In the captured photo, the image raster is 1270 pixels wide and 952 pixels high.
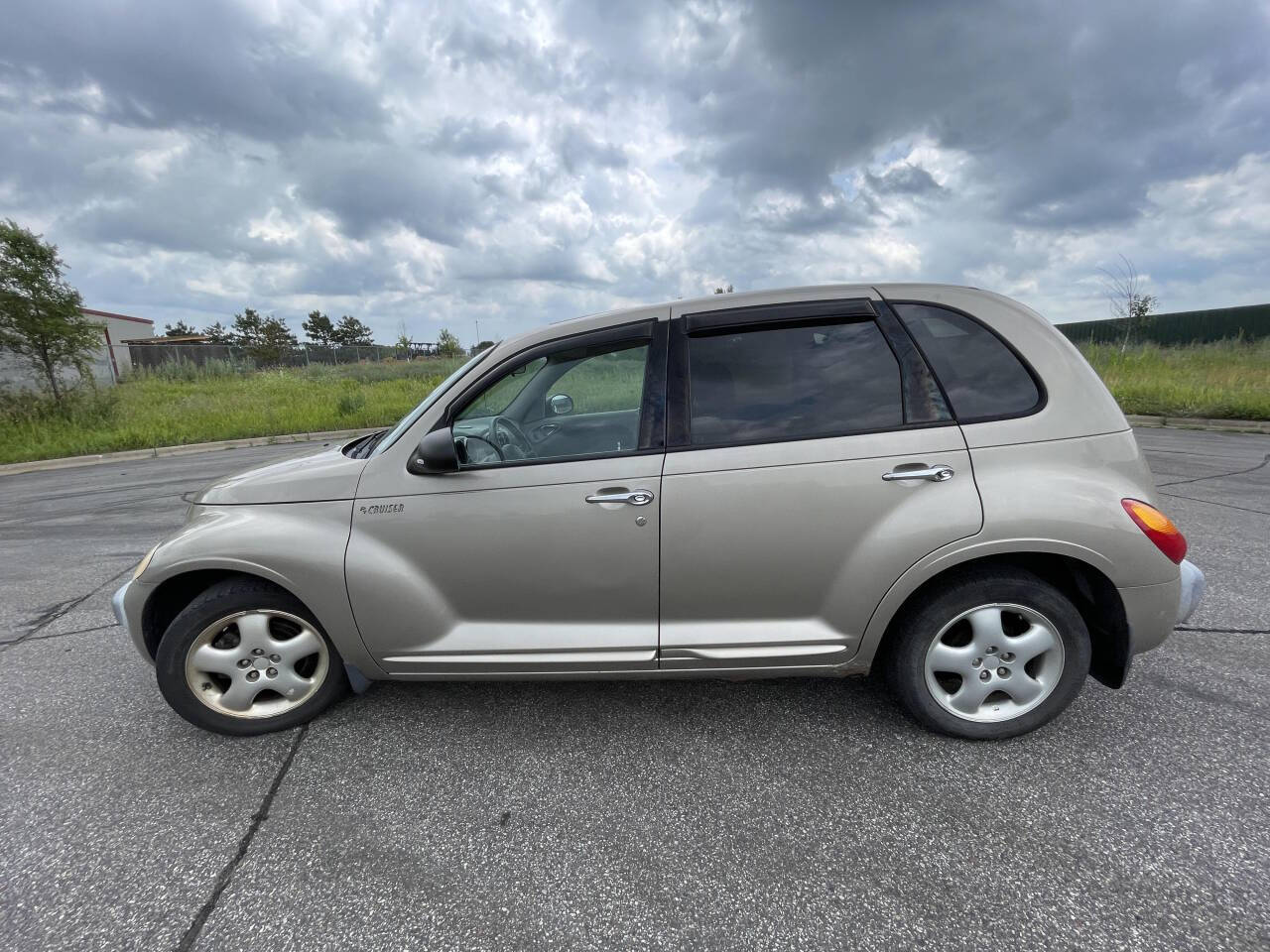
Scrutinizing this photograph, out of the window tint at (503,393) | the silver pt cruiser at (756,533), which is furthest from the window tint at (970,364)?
the window tint at (503,393)

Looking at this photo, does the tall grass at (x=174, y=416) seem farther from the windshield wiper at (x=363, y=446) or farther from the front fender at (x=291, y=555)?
the front fender at (x=291, y=555)

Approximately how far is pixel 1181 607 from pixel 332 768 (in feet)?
11.3

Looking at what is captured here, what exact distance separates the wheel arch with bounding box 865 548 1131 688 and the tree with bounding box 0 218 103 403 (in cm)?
1798

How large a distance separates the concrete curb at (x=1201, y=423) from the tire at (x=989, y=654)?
35.6ft

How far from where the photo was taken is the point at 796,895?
175 centimetres

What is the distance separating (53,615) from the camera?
13.5 feet

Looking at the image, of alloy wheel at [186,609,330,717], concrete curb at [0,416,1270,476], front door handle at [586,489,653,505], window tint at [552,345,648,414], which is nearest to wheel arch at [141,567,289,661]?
alloy wheel at [186,609,330,717]

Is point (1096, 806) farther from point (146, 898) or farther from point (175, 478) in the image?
point (175, 478)

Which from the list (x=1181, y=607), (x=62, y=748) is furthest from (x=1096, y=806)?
(x=62, y=748)

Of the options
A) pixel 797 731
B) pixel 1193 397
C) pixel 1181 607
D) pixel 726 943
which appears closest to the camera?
pixel 726 943

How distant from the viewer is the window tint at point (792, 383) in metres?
2.29

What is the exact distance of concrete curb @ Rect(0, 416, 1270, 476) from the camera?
1088 centimetres

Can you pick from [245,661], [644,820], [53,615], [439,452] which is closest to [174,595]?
[245,661]

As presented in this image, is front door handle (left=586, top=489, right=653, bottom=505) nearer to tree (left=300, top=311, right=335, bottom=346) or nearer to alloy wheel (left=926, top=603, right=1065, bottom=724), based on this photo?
alloy wheel (left=926, top=603, right=1065, bottom=724)
